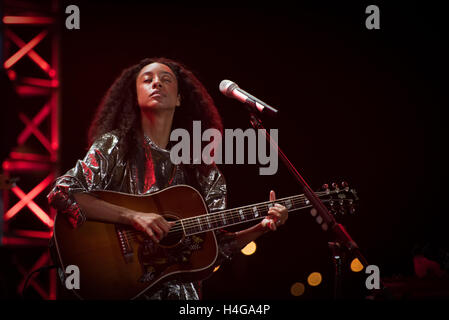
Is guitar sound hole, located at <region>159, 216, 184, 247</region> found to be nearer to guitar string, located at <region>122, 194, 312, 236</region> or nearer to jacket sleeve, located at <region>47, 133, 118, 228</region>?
guitar string, located at <region>122, 194, 312, 236</region>

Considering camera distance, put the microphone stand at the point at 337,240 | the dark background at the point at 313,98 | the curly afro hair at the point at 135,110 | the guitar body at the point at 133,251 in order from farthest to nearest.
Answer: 1. the dark background at the point at 313,98
2. the curly afro hair at the point at 135,110
3. the guitar body at the point at 133,251
4. the microphone stand at the point at 337,240

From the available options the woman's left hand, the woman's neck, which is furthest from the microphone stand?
the woman's neck

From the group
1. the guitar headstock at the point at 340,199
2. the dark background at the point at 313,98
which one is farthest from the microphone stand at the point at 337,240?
the dark background at the point at 313,98

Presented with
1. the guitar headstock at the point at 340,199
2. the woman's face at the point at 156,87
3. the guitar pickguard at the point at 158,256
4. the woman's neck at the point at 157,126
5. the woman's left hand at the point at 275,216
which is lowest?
the guitar pickguard at the point at 158,256

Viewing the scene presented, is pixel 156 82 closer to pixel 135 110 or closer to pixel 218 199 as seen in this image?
pixel 135 110

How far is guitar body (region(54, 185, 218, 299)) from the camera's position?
2.25 meters

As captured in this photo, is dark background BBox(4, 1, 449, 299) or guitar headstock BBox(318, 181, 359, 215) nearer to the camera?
guitar headstock BBox(318, 181, 359, 215)

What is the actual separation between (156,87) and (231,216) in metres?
0.92

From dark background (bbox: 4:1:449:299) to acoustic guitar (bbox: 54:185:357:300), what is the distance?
3.26 feet

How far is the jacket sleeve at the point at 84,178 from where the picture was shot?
2.26 m

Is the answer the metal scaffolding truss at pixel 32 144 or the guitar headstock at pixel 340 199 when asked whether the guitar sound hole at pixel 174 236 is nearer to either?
the guitar headstock at pixel 340 199

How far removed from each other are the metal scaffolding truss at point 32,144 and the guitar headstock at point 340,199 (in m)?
2.27

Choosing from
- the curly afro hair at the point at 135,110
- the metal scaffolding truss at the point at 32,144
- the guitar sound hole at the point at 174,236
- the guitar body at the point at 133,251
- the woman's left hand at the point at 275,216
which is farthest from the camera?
the metal scaffolding truss at the point at 32,144

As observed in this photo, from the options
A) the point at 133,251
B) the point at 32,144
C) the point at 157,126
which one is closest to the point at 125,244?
the point at 133,251
